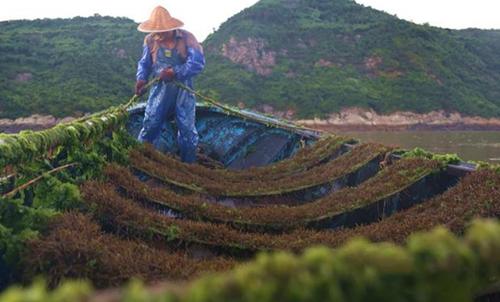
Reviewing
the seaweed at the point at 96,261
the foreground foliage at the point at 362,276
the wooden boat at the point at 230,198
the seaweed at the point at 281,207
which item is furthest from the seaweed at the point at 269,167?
the foreground foliage at the point at 362,276

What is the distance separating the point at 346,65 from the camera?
5669 cm

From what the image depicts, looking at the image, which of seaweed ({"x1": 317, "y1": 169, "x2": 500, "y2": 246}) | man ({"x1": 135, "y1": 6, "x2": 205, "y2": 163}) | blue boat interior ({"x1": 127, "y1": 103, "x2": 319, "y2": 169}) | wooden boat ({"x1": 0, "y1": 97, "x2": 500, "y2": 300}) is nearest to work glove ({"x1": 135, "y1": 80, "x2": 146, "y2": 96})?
man ({"x1": 135, "y1": 6, "x2": 205, "y2": 163})

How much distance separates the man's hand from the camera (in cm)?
703

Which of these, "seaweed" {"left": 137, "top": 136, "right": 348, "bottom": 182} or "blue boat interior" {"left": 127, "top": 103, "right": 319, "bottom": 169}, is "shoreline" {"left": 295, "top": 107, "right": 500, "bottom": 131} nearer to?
"blue boat interior" {"left": 127, "top": 103, "right": 319, "bottom": 169}

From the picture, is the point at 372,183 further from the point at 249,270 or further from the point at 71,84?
the point at 71,84

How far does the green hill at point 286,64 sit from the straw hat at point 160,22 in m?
34.0

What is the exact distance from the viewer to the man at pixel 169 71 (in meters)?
7.06

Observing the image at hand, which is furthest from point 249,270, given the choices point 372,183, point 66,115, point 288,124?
point 66,115

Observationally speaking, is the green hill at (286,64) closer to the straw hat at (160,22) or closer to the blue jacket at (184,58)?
the blue jacket at (184,58)

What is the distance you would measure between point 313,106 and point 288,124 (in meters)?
39.3

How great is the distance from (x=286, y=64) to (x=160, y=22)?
1973 inches

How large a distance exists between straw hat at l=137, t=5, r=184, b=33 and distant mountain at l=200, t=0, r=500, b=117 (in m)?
40.5

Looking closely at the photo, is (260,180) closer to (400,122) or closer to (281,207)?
(281,207)

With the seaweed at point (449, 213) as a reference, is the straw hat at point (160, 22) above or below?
above
